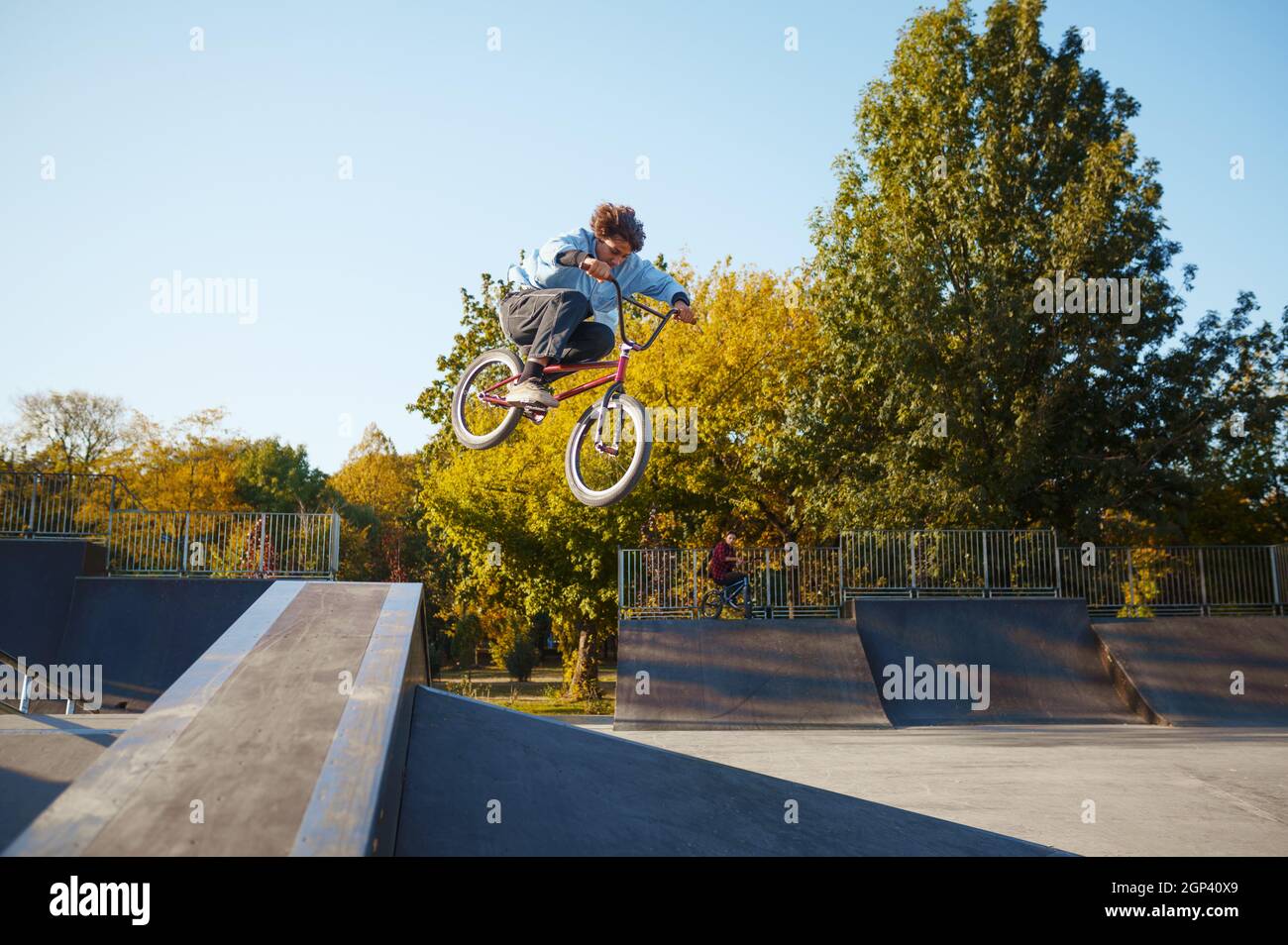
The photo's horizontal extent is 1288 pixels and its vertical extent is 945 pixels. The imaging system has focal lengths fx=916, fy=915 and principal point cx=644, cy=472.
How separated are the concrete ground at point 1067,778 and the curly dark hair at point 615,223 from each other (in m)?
4.56

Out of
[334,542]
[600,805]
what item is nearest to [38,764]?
[600,805]

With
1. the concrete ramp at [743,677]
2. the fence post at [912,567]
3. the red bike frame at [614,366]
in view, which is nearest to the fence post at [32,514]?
the concrete ramp at [743,677]

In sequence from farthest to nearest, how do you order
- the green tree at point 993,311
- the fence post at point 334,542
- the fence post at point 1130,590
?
the green tree at point 993,311 → the fence post at point 1130,590 → the fence post at point 334,542

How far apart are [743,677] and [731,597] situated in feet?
10.2

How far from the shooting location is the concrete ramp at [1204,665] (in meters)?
15.0

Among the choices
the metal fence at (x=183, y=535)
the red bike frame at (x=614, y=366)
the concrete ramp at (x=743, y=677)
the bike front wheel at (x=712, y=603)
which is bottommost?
the concrete ramp at (x=743, y=677)

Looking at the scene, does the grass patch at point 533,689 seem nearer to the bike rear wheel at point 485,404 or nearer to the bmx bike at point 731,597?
the bike rear wheel at point 485,404

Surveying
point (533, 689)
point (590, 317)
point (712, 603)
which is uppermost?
point (590, 317)

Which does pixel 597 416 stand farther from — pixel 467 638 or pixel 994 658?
pixel 467 638

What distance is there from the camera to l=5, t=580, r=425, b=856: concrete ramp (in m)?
3.05

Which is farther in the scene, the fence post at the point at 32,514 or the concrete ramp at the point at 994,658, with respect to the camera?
the fence post at the point at 32,514

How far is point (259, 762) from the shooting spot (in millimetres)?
3559

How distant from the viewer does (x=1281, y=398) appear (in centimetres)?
2134

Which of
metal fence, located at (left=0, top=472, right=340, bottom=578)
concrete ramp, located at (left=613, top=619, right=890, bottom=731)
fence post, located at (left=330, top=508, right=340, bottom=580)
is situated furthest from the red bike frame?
metal fence, located at (left=0, top=472, right=340, bottom=578)
